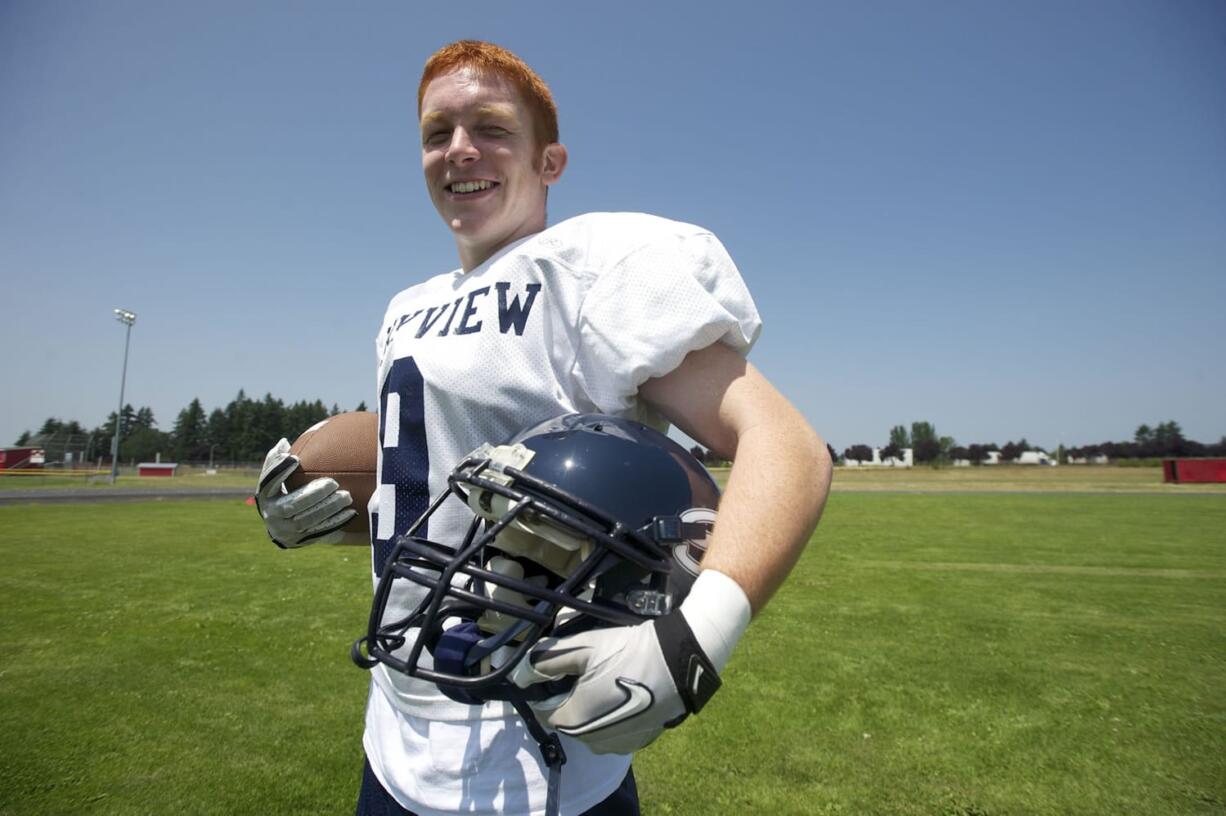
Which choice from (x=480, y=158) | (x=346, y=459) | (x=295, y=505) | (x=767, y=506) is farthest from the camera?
(x=346, y=459)

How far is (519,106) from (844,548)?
10.9 meters

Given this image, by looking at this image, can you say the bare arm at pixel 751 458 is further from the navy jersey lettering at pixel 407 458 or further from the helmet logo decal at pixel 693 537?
the navy jersey lettering at pixel 407 458

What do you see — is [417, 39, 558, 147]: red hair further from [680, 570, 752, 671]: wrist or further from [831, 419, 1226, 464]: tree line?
[831, 419, 1226, 464]: tree line

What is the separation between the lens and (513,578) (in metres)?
0.99

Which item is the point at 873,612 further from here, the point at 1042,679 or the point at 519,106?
the point at 519,106

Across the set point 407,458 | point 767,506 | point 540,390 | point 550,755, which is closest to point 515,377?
point 540,390

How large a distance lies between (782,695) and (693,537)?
3.99 metres

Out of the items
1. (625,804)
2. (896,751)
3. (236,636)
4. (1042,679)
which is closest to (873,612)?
(1042,679)

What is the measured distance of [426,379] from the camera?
4.42ft

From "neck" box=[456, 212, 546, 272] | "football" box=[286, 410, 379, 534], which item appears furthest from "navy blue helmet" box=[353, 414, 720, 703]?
"football" box=[286, 410, 379, 534]

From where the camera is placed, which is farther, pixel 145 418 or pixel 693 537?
pixel 145 418

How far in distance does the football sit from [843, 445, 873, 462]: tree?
91.3m

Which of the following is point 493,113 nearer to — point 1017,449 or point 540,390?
point 540,390

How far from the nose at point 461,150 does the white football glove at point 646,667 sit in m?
1.00
